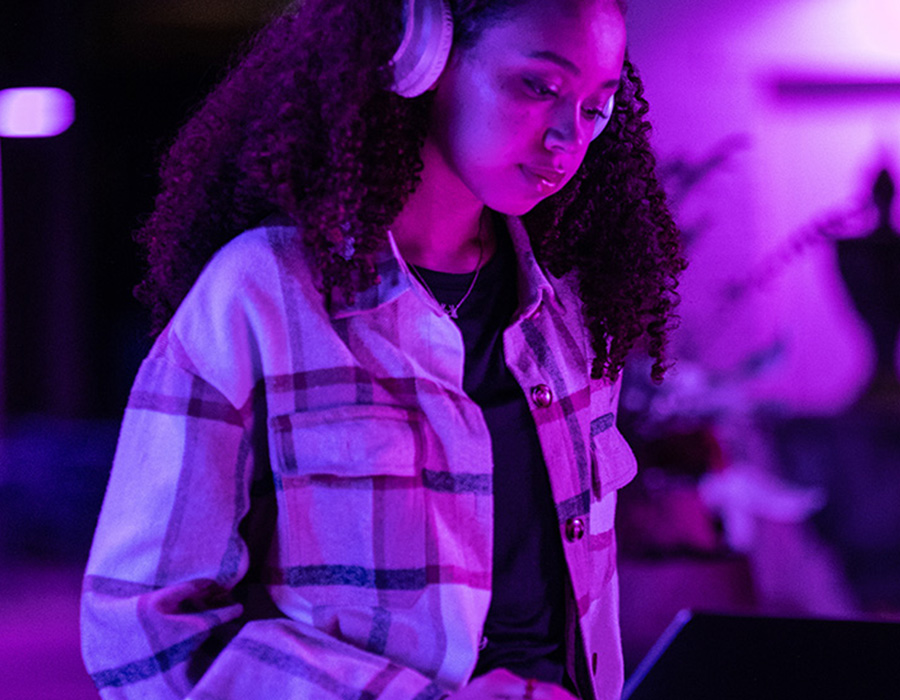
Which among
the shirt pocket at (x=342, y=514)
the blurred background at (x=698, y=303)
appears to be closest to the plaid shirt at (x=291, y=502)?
the shirt pocket at (x=342, y=514)

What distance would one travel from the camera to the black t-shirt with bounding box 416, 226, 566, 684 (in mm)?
988

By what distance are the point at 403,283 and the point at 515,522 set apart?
25cm

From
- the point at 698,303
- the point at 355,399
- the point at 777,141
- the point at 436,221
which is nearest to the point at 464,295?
the point at 436,221

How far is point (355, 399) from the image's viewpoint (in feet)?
3.02

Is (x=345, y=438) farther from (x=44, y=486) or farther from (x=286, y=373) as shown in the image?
(x=44, y=486)

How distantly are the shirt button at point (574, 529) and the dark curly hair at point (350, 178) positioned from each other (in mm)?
178

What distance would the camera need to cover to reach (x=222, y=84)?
1.07m

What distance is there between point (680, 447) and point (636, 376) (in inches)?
7.7

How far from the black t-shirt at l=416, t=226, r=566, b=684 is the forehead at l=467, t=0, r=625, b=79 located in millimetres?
229

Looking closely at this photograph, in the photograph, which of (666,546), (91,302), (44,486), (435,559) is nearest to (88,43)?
(91,302)

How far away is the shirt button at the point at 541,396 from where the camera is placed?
40.0 inches

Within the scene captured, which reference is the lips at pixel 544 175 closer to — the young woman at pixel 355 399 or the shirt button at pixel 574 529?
the young woman at pixel 355 399

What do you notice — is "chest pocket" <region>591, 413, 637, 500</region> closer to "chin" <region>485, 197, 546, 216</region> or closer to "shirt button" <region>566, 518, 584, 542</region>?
"shirt button" <region>566, 518, 584, 542</region>

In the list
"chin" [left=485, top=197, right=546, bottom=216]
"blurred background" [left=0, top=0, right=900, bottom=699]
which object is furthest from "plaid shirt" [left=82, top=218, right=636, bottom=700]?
"blurred background" [left=0, top=0, right=900, bottom=699]
